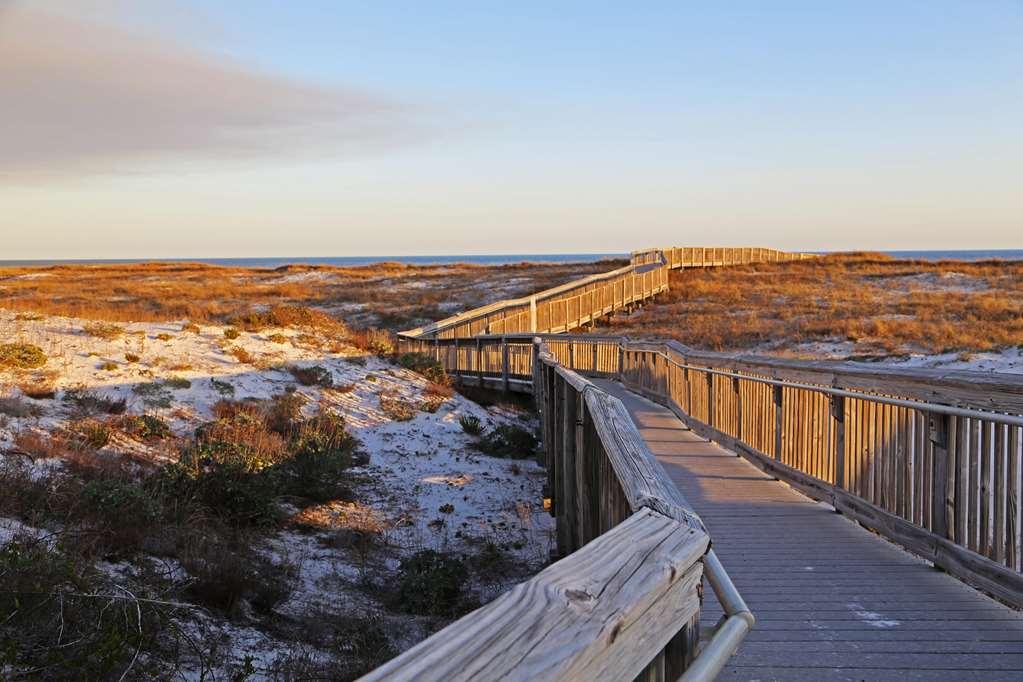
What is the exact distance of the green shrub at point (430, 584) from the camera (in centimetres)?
780

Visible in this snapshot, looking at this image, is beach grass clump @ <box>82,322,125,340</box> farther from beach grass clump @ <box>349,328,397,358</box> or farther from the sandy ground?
beach grass clump @ <box>349,328,397,358</box>

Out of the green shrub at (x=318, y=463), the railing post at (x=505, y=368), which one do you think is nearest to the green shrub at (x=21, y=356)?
the green shrub at (x=318, y=463)

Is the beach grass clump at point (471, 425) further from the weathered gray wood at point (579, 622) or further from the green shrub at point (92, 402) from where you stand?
the weathered gray wood at point (579, 622)

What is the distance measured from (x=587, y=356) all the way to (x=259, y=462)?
1522 cm

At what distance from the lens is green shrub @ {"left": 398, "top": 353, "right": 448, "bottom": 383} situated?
20312 mm

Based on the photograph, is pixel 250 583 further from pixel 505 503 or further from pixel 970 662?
pixel 505 503

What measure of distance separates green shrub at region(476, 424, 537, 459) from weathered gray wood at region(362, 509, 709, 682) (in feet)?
44.6

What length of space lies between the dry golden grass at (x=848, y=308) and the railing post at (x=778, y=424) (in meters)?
16.4

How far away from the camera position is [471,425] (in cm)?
1664

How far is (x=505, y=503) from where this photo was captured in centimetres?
1264

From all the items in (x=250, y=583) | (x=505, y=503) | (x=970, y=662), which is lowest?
(x=505, y=503)

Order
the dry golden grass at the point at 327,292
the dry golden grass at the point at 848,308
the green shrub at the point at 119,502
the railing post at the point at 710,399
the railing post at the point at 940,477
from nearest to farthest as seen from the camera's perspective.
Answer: the railing post at the point at 940,477 → the green shrub at the point at 119,502 → the railing post at the point at 710,399 → the dry golden grass at the point at 848,308 → the dry golden grass at the point at 327,292

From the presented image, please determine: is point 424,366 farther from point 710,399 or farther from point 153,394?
point 710,399

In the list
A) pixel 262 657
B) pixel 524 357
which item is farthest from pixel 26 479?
pixel 524 357
